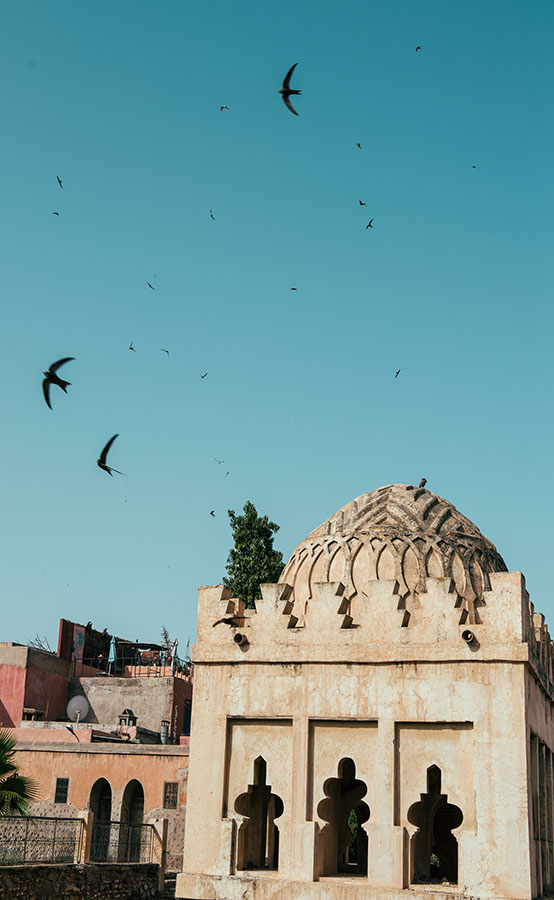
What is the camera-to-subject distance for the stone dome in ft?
44.8

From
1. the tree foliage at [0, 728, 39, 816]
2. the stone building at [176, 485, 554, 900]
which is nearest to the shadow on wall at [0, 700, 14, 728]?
the tree foliage at [0, 728, 39, 816]

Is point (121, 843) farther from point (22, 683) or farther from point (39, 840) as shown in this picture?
point (22, 683)

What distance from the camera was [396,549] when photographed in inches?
543

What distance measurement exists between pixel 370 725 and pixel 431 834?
13.6ft

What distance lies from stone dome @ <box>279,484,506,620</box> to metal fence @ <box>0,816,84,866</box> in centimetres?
830

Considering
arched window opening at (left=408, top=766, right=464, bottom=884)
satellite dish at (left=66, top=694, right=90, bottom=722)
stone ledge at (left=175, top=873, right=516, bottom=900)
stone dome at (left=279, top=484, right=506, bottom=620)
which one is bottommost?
stone ledge at (left=175, top=873, right=516, bottom=900)

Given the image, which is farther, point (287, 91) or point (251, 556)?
point (251, 556)

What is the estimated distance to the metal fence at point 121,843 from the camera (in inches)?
832

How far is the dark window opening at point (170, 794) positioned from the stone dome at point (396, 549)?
13685 mm

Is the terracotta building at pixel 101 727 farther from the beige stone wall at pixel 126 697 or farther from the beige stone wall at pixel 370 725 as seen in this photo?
the beige stone wall at pixel 370 725

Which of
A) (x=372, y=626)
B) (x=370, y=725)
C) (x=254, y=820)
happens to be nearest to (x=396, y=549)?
(x=372, y=626)

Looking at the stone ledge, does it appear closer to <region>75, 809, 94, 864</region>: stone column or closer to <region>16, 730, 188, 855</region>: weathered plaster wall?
<region>75, 809, 94, 864</region>: stone column

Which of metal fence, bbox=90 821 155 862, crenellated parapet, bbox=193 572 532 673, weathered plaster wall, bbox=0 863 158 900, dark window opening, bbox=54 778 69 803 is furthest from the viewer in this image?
dark window opening, bbox=54 778 69 803

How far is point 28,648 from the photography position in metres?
32.8
